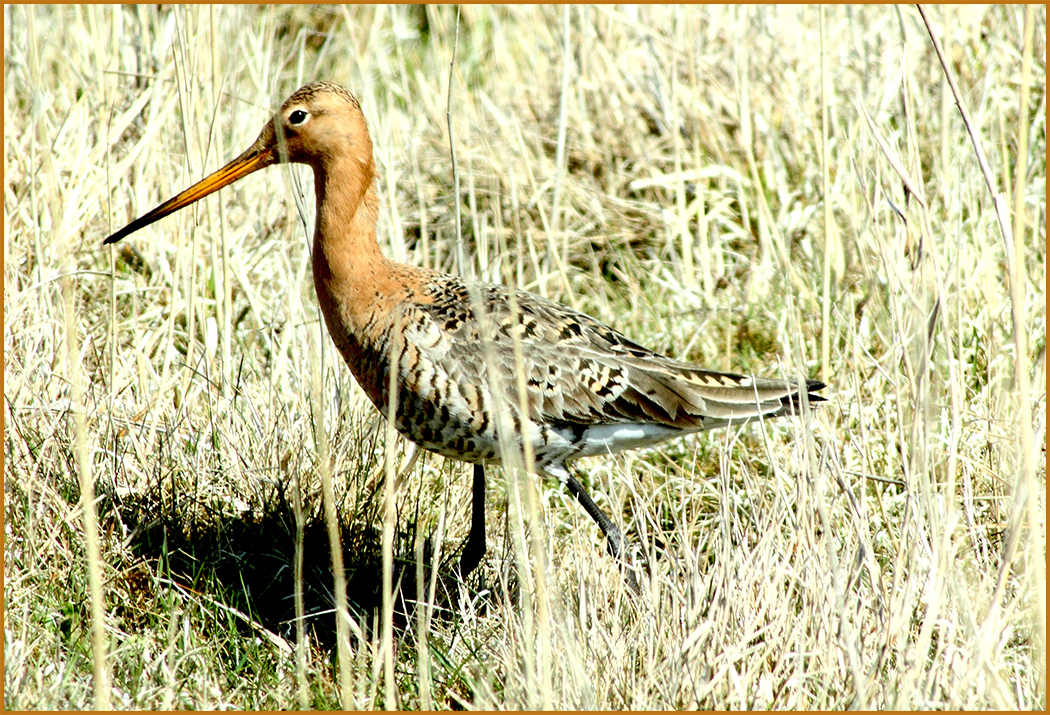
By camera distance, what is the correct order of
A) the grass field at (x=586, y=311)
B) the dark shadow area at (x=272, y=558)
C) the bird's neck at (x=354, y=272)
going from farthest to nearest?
the bird's neck at (x=354, y=272) < the dark shadow area at (x=272, y=558) < the grass field at (x=586, y=311)

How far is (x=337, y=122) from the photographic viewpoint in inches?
147

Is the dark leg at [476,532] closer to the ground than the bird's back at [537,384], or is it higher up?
closer to the ground

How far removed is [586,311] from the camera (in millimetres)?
5262

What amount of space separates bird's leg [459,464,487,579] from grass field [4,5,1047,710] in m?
0.08

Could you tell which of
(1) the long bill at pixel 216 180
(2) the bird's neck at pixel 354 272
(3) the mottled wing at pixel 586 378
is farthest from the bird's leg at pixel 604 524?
(1) the long bill at pixel 216 180

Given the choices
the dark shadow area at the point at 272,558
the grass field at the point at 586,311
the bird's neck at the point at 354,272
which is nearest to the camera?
the grass field at the point at 586,311

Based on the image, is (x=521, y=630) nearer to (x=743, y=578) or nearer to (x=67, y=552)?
(x=743, y=578)

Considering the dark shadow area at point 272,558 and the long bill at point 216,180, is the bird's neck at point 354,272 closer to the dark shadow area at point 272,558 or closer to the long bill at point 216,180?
the long bill at point 216,180

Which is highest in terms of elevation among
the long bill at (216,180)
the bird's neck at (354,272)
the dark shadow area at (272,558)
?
the long bill at (216,180)

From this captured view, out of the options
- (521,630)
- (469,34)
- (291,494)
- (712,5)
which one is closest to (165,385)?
(291,494)

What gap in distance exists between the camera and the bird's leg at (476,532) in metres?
3.71

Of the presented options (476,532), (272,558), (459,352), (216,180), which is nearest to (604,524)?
(476,532)

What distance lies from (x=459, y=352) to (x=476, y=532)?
2.00 feet

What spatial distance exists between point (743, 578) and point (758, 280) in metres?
2.07
